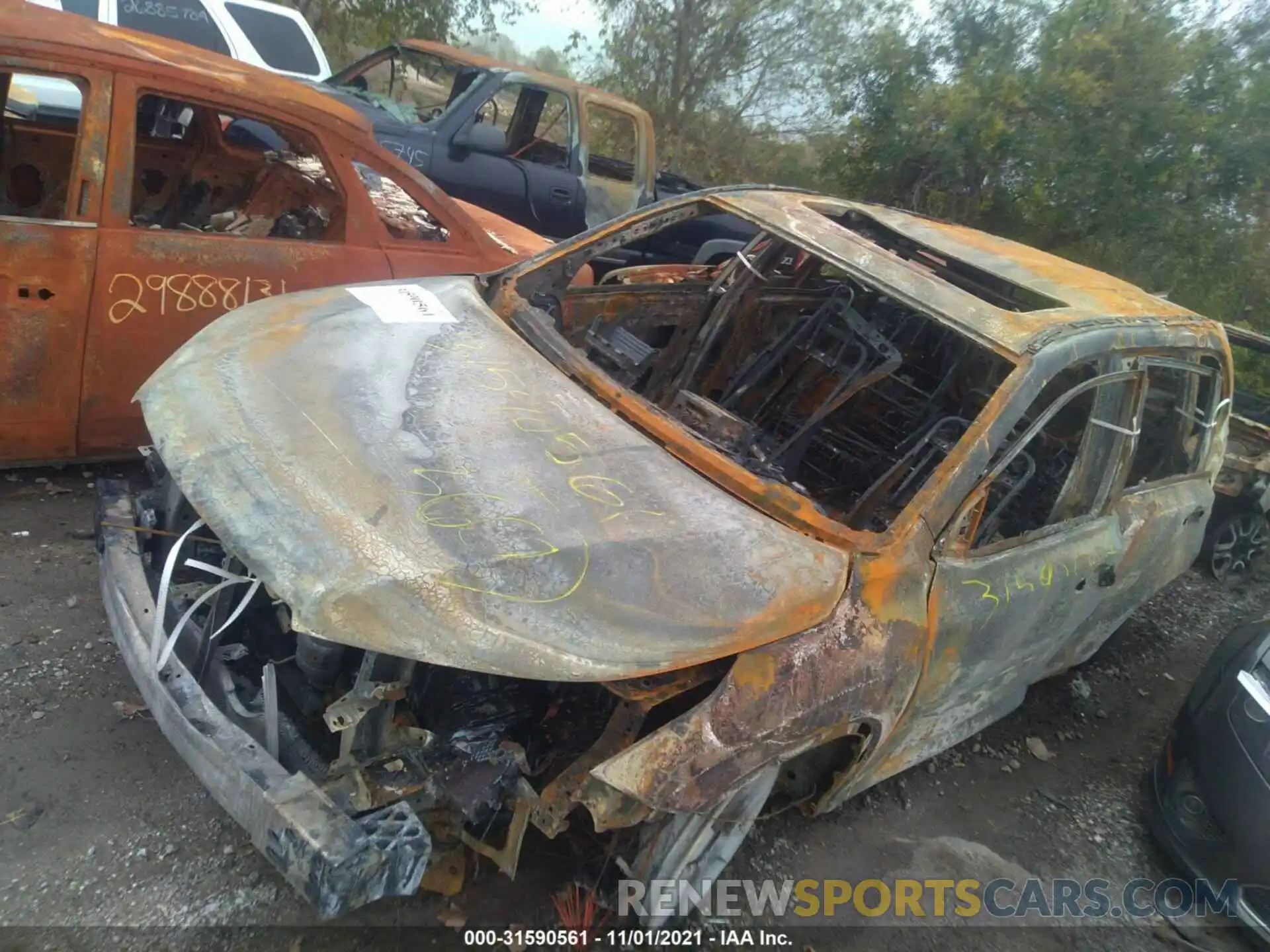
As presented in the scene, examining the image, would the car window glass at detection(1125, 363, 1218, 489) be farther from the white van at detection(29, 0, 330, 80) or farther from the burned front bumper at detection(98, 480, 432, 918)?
the white van at detection(29, 0, 330, 80)

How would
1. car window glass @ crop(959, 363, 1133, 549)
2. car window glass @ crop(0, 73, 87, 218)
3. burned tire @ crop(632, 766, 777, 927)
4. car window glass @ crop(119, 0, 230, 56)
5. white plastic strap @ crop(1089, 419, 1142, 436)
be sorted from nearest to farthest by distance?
burned tire @ crop(632, 766, 777, 927) < car window glass @ crop(959, 363, 1133, 549) < white plastic strap @ crop(1089, 419, 1142, 436) < car window glass @ crop(0, 73, 87, 218) < car window glass @ crop(119, 0, 230, 56)

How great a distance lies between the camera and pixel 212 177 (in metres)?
4.37

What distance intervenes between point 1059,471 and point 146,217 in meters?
4.17

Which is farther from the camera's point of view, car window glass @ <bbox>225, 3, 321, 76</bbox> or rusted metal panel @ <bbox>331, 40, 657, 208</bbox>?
car window glass @ <bbox>225, 3, 321, 76</bbox>

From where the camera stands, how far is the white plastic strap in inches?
117

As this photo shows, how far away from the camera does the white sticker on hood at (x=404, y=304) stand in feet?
9.79

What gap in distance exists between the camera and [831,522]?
240 centimetres

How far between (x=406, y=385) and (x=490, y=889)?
141 centimetres

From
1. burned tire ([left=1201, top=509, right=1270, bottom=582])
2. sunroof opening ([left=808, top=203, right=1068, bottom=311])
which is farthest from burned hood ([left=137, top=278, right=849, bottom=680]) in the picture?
burned tire ([left=1201, top=509, right=1270, bottom=582])

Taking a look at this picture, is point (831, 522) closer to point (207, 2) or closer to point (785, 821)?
point (785, 821)

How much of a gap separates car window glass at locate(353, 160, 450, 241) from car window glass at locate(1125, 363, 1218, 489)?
10.5 ft

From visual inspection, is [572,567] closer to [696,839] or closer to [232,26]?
[696,839]

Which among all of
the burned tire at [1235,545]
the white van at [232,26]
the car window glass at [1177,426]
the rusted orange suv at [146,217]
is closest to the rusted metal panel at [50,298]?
the rusted orange suv at [146,217]

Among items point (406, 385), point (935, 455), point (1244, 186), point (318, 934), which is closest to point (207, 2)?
point (406, 385)
